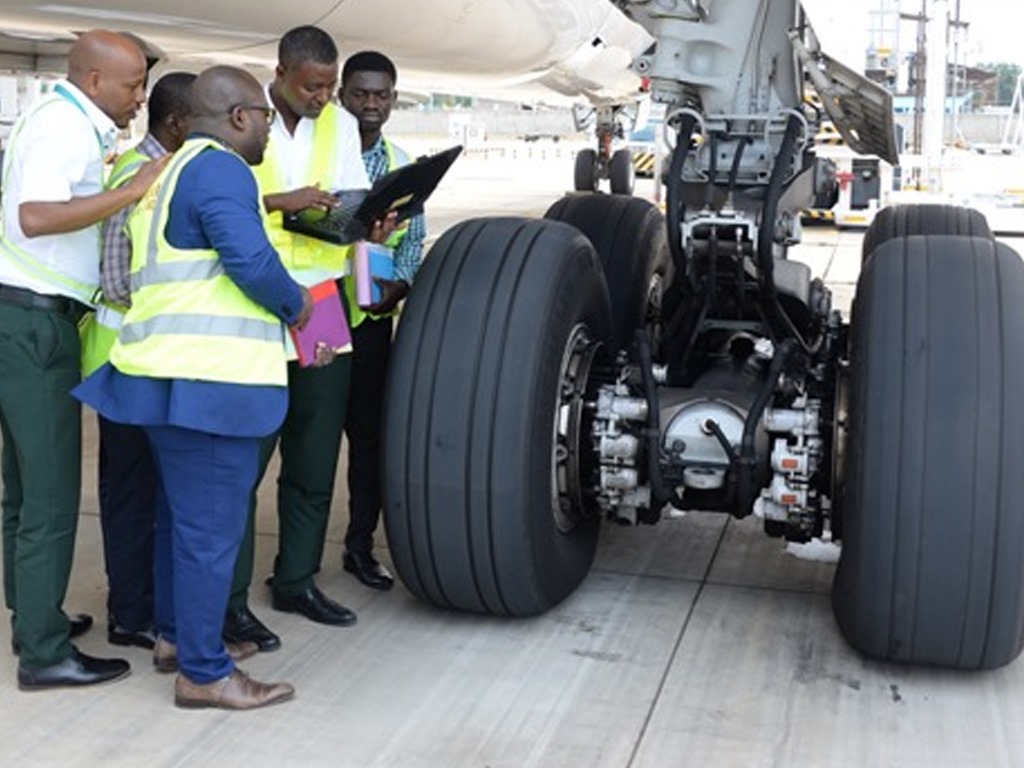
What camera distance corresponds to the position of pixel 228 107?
9.82 feet

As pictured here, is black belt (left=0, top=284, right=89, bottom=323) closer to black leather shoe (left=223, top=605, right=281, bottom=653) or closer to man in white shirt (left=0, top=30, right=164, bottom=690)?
man in white shirt (left=0, top=30, right=164, bottom=690)

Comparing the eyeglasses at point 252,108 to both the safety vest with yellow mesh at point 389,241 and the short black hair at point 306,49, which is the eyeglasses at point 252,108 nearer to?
the short black hair at point 306,49

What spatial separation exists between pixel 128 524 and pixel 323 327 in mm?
727

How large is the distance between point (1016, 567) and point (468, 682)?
123cm

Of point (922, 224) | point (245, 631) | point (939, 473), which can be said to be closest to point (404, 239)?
point (245, 631)

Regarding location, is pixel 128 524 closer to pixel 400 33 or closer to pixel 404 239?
pixel 404 239

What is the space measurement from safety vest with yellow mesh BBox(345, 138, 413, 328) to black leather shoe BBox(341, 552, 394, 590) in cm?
68

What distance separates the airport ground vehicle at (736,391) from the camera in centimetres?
315

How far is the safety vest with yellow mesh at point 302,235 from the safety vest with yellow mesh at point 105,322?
293 millimetres

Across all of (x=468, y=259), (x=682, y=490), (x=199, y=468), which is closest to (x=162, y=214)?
(x=199, y=468)

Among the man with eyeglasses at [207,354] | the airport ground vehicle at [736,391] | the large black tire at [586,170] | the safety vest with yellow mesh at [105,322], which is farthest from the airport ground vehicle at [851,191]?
the man with eyeglasses at [207,354]

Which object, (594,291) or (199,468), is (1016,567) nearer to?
(594,291)

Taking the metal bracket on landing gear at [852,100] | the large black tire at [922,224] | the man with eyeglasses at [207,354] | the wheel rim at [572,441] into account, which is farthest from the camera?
the large black tire at [922,224]

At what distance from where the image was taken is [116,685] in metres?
3.28
